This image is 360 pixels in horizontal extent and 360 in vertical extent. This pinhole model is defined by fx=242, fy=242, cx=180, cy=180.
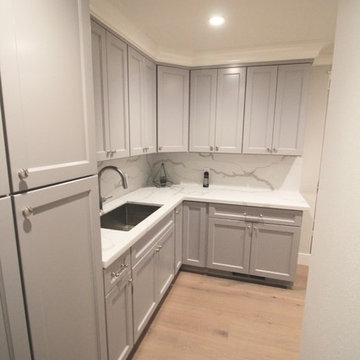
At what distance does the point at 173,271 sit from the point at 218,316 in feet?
1.96

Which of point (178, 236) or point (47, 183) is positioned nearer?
point (47, 183)

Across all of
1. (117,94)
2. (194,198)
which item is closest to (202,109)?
(194,198)

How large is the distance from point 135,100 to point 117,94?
0.98 feet

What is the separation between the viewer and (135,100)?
7.05 feet

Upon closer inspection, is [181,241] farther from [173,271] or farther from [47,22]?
[47,22]

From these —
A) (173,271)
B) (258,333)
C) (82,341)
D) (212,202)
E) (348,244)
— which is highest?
(348,244)

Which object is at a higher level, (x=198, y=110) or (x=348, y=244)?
(x=198, y=110)

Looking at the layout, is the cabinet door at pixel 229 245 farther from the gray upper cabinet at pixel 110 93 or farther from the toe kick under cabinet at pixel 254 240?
the gray upper cabinet at pixel 110 93

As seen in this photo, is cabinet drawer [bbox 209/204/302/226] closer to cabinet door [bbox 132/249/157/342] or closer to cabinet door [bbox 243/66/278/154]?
cabinet door [bbox 243/66/278/154]

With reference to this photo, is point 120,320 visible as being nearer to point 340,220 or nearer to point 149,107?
point 340,220

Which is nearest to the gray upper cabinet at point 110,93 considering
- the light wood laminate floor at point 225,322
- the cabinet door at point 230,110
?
the cabinet door at point 230,110

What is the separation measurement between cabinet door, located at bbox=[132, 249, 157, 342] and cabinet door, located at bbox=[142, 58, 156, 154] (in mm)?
1106

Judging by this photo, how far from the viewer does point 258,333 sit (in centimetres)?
198

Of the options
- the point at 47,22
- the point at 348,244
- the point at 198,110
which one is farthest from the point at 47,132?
the point at 198,110
